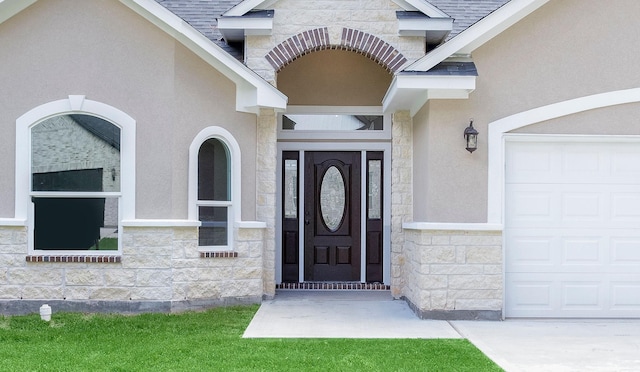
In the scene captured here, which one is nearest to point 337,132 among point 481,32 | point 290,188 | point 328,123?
point 328,123

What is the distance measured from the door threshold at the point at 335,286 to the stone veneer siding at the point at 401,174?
1.09 metres

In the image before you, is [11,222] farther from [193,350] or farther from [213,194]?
[193,350]

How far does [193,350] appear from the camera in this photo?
766 centimetres

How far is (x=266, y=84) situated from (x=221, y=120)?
88 centimetres

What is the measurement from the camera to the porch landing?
28.9 ft

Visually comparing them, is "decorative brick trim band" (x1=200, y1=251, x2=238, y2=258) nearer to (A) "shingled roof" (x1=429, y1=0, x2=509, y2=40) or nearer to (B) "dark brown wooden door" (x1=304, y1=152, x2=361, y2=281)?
(B) "dark brown wooden door" (x1=304, y1=152, x2=361, y2=281)

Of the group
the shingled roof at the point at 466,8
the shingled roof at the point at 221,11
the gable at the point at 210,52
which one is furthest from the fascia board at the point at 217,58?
the shingled roof at the point at 466,8

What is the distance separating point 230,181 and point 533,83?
4721mm

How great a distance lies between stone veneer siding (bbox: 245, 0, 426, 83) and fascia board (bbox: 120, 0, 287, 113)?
0.89 metres

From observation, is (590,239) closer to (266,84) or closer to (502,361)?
(502,361)

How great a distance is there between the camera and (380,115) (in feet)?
42.7

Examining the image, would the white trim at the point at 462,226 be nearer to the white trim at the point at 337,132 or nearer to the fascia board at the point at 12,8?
the white trim at the point at 337,132

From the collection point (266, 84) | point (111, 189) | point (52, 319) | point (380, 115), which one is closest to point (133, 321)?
point (52, 319)

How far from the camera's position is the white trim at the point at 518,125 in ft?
32.0
